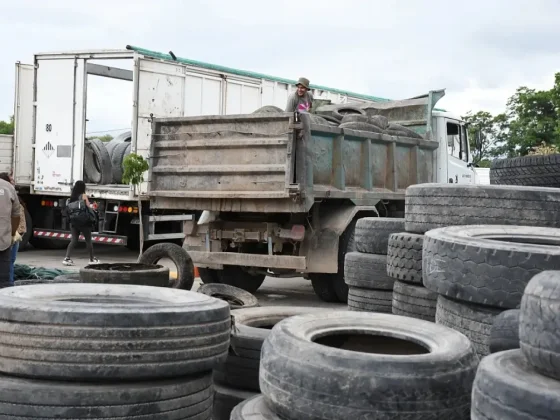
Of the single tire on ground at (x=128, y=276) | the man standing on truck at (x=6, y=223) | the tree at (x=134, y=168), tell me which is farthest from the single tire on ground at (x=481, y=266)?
the tree at (x=134, y=168)

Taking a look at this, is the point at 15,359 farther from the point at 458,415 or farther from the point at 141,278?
the point at 141,278

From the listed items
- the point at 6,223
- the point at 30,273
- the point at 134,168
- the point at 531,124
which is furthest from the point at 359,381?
the point at 531,124

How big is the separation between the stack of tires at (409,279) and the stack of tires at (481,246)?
6.5 inches

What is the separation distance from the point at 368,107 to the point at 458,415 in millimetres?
9373

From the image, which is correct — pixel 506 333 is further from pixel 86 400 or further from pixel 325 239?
pixel 325 239

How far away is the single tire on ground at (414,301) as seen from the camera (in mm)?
4946

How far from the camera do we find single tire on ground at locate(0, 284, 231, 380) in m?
3.20

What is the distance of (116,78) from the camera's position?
14938 mm

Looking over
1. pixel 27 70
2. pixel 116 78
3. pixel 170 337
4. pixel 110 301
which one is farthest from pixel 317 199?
pixel 27 70

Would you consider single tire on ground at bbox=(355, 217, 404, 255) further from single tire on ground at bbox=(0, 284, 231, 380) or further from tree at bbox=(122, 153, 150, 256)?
tree at bbox=(122, 153, 150, 256)

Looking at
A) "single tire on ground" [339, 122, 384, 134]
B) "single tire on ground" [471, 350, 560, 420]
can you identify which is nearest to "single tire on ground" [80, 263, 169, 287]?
"single tire on ground" [339, 122, 384, 134]

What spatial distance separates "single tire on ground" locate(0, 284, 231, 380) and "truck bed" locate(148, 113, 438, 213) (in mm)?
5117

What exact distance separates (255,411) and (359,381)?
0.65 metres

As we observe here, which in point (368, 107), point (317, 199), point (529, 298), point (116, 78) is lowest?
point (529, 298)
